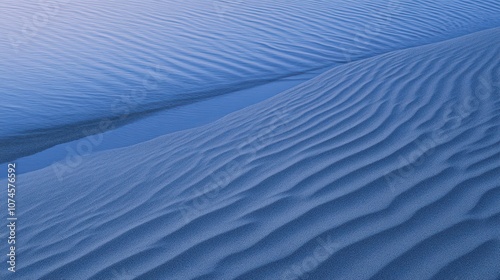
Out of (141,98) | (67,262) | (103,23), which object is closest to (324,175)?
(67,262)

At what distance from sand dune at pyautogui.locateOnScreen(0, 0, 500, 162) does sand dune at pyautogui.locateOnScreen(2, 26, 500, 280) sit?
1425 mm

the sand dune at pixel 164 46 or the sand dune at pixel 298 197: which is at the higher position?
the sand dune at pixel 164 46

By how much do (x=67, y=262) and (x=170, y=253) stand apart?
0.52 meters

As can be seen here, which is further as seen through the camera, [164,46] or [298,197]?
[164,46]

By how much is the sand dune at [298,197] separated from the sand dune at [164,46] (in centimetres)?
142

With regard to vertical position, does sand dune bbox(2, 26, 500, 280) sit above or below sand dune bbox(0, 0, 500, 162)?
below

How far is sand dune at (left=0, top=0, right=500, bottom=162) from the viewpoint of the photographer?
570 cm

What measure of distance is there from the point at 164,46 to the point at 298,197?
5.48 metres

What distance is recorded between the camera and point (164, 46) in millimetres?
7848

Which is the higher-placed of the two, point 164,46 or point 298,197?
point 164,46

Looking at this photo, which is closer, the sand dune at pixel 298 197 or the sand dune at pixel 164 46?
the sand dune at pixel 298 197

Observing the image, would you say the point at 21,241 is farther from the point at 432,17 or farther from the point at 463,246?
the point at 432,17

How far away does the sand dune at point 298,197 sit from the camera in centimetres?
231

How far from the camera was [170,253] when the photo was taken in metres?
2.47
